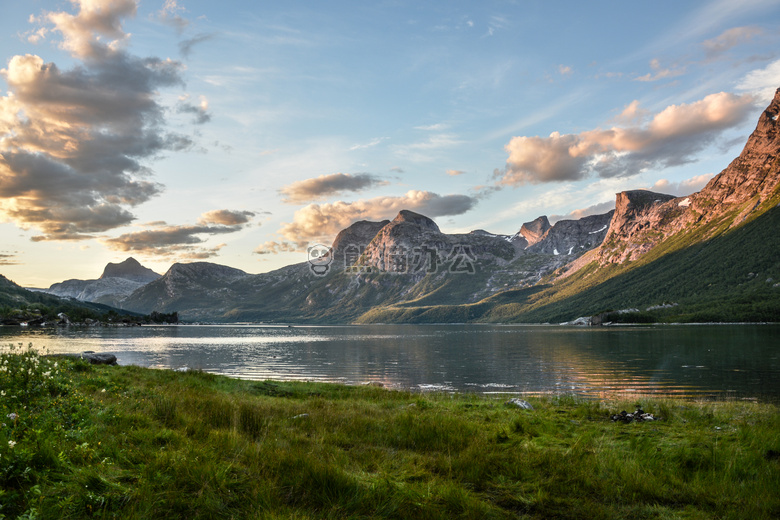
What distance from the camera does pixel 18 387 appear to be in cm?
1359

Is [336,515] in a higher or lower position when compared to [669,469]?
higher

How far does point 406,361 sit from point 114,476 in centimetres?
6846

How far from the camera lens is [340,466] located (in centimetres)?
972

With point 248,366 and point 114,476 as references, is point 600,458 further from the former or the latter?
point 248,366

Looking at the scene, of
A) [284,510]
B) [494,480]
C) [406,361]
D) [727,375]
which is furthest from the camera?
[406,361]

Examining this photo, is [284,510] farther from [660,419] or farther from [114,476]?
[660,419]

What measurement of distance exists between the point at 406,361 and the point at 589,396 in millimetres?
40689

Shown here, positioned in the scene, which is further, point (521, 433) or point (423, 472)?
point (521, 433)

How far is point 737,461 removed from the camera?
11352 millimetres

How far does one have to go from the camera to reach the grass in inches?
288

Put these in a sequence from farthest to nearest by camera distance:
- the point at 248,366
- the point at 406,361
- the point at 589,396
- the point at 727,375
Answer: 1. the point at 406,361
2. the point at 248,366
3. the point at 727,375
4. the point at 589,396

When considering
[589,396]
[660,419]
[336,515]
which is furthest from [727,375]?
[336,515]

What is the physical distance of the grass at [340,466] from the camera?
7.31 m

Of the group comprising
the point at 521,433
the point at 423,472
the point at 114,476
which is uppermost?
the point at 114,476
